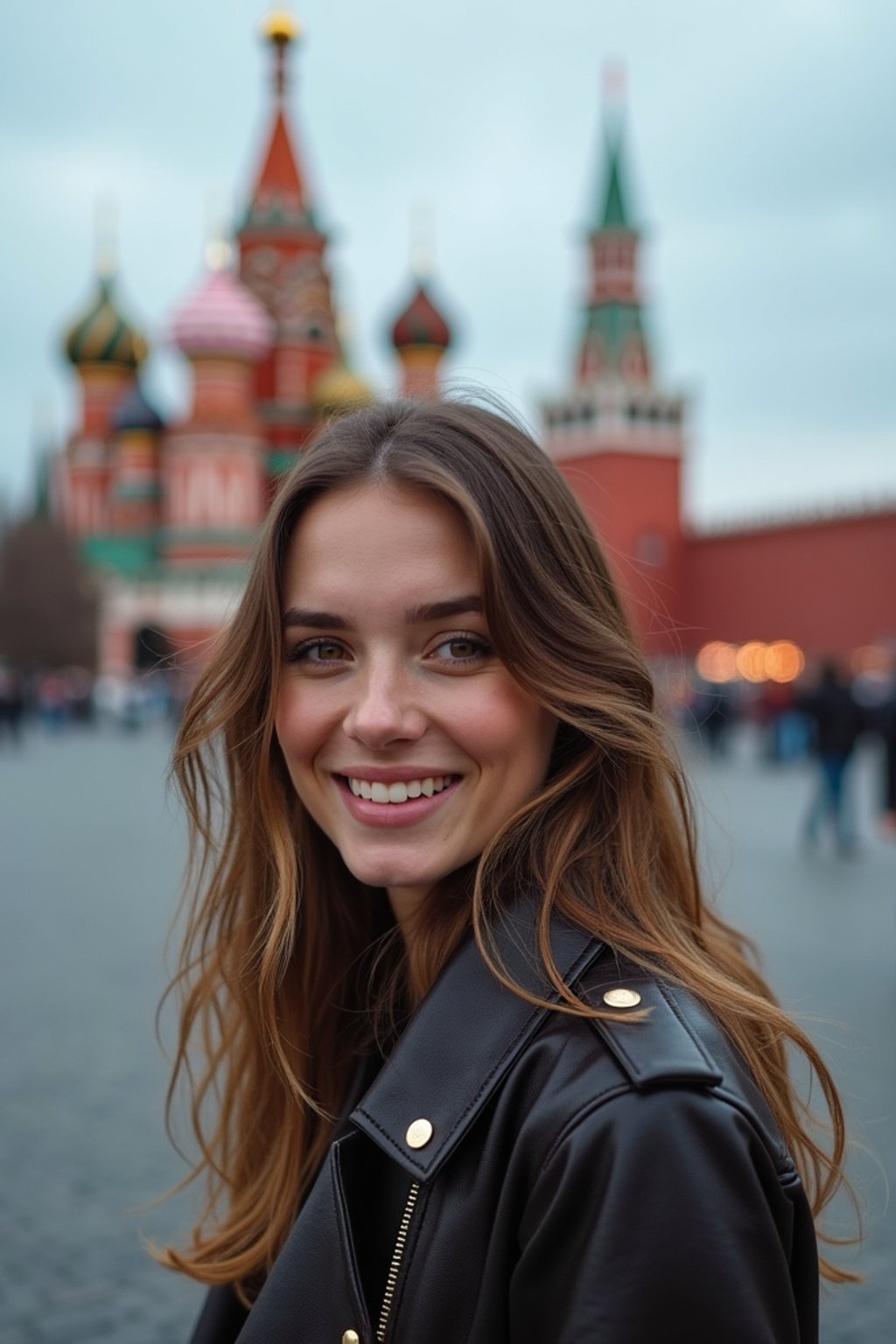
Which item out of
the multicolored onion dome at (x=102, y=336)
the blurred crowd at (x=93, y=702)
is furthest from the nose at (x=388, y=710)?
the multicolored onion dome at (x=102, y=336)

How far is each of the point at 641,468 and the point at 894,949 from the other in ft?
108

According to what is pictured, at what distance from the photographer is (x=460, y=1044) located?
123cm

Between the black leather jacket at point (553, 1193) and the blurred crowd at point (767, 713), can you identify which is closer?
the black leather jacket at point (553, 1193)

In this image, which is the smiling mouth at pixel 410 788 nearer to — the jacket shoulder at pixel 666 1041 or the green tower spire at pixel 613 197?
the jacket shoulder at pixel 666 1041

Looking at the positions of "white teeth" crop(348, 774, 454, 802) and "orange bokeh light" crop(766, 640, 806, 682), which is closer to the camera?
"white teeth" crop(348, 774, 454, 802)

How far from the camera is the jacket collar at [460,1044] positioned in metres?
1.18

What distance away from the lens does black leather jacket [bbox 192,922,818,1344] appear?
1002 mm

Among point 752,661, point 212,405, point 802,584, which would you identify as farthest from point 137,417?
point 802,584

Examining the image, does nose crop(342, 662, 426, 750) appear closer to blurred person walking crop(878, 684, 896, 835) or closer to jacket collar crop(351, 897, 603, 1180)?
jacket collar crop(351, 897, 603, 1180)

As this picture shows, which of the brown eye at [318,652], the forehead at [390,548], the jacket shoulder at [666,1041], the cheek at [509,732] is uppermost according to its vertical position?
the forehead at [390,548]

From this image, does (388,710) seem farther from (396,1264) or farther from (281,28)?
(281,28)

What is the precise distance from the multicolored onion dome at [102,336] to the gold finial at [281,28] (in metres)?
9.12

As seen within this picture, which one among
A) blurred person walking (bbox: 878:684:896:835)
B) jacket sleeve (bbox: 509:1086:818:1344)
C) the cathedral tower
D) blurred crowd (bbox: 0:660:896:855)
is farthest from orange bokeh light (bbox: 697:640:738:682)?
jacket sleeve (bbox: 509:1086:818:1344)

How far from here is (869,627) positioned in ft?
102
